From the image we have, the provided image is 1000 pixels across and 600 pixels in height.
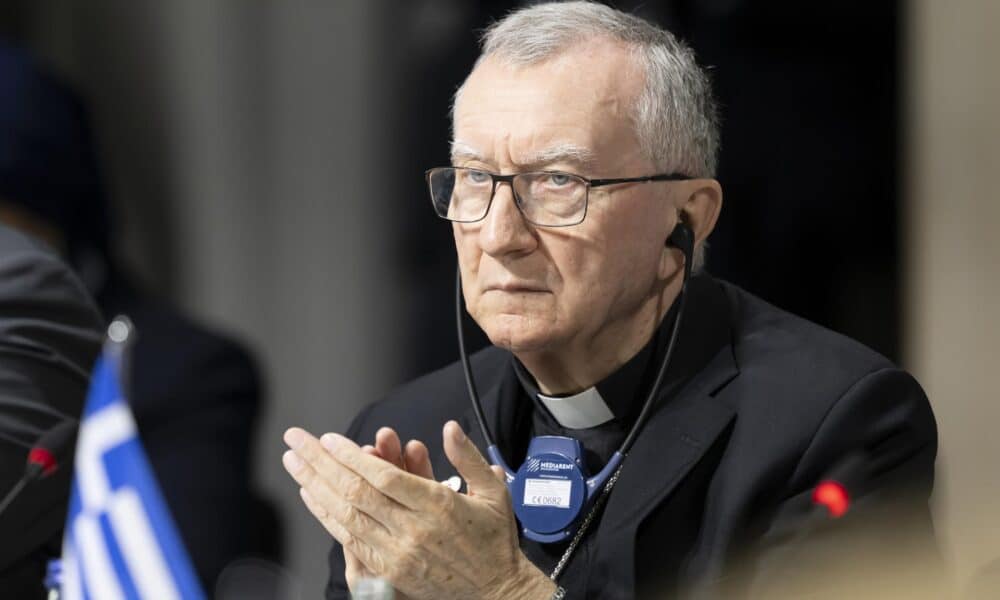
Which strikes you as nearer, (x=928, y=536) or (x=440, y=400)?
(x=928, y=536)

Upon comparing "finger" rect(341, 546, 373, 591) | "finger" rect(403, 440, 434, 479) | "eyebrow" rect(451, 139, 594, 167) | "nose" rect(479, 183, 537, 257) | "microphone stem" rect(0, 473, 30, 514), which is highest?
"eyebrow" rect(451, 139, 594, 167)

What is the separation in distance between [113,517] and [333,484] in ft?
3.55

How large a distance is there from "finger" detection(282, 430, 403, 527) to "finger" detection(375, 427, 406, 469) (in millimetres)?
54

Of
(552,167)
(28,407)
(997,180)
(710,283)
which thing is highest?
(552,167)

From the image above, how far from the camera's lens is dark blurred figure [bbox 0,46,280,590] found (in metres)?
3.93

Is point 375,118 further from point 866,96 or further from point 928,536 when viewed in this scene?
point 928,536

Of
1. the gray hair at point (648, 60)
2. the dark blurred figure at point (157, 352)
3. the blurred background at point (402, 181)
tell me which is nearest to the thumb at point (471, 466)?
the gray hair at point (648, 60)

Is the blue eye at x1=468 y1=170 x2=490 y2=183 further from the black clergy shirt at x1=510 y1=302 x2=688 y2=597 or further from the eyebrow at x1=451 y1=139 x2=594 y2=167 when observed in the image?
the black clergy shirt at x1=510 y1=302 x2=688 y2=597

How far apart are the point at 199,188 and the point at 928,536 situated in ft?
11.5

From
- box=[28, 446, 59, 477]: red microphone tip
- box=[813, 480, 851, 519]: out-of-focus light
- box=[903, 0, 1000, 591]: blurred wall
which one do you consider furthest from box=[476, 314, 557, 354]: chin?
box=[903, 0, 1000, 591]: blurred wall

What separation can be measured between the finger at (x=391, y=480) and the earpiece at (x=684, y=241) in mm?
515

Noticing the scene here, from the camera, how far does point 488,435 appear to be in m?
2.22

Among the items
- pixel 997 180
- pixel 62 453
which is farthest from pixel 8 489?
pixel 997 180

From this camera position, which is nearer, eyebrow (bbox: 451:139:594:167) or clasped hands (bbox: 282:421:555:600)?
clasped hands (bbox: 282:421:555:600)
